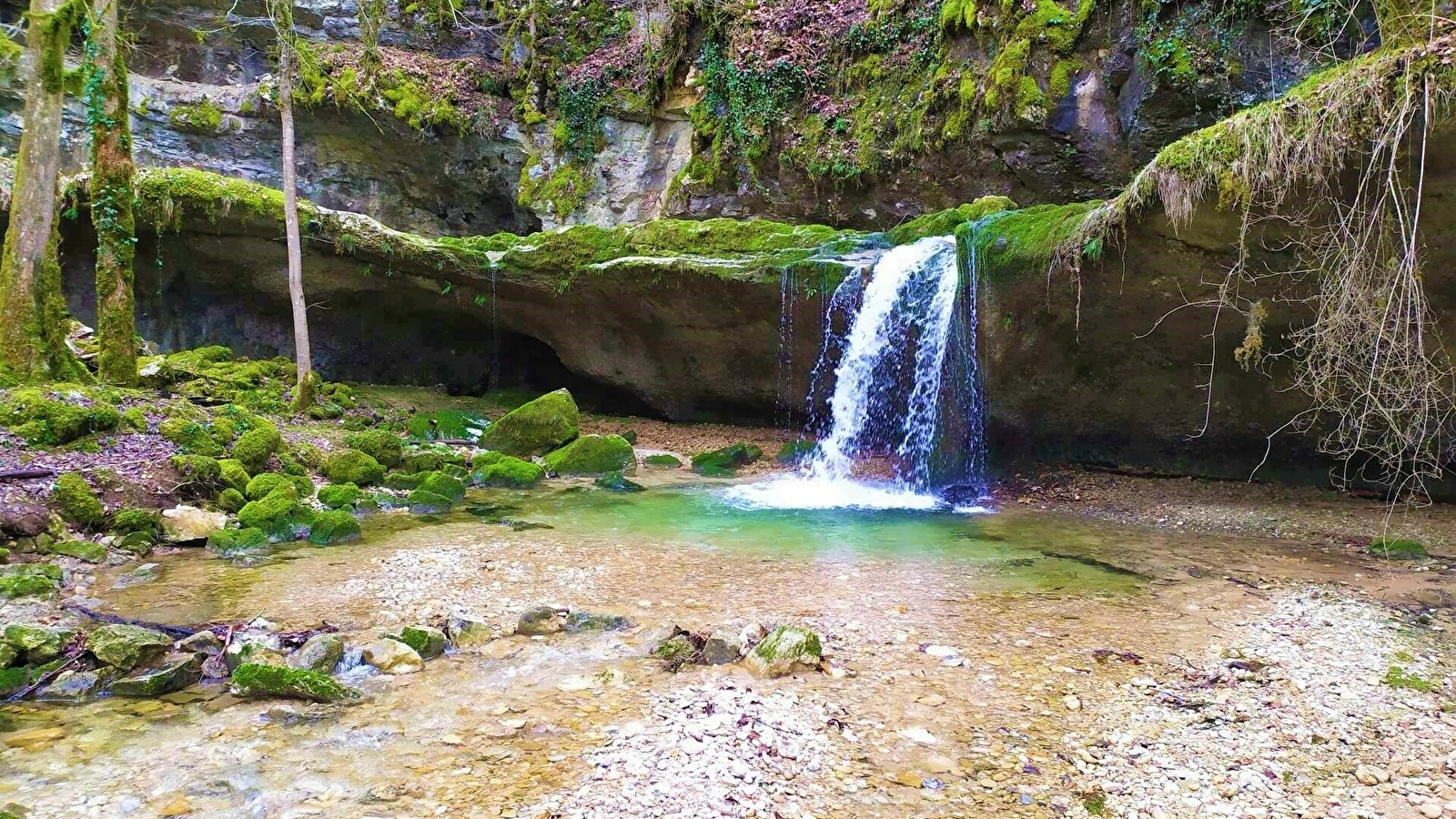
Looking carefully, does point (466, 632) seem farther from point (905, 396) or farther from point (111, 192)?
point (111, 192)

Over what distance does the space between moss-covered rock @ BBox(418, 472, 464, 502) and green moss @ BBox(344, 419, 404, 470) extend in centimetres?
97

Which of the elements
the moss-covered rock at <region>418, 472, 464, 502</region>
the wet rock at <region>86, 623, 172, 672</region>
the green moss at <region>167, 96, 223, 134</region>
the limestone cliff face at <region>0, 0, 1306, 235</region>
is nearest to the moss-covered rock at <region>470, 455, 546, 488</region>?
the moss-covered rock at <region>418, 472, 464, 502</region>

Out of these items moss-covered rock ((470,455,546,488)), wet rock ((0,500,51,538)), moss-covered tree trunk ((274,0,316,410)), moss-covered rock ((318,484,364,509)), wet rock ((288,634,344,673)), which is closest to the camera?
wet rock ((288,634,344,673))

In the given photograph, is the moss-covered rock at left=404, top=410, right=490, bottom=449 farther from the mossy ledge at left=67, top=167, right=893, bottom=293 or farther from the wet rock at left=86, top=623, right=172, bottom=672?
the wet rock at left=86, top=623, right=172, bottom=672

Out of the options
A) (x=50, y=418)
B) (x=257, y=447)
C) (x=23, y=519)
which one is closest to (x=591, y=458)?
(x=257, y=447)

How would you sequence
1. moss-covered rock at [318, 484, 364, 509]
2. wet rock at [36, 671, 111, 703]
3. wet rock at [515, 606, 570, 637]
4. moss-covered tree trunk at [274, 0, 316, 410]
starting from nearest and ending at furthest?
wet rock at [36, 671, 111, 703] < wet rock at [515, 606, 570, 637] < moss-covered rock at [318, 484, 364, 509] < moss-covered tree trunk at [274, 0, 316, 410]

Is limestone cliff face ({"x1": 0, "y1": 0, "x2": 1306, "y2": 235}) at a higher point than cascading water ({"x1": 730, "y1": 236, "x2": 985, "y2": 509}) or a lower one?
higher

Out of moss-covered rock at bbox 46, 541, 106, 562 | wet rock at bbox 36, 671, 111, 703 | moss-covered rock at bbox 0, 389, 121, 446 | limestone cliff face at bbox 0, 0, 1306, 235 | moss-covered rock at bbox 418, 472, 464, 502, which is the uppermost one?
limestone cliff face at bbox 0, 0, 1306, 235

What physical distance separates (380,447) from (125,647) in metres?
5.67

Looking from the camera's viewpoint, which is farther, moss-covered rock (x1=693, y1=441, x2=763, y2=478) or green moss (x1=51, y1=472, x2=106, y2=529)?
moss-covered rock (x1=693, y1=441, x2=763, y2=478)

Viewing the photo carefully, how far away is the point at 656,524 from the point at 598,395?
8.74 meters

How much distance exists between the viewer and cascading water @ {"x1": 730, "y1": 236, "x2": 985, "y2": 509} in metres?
8.71

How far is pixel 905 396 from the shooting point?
9.57 metres

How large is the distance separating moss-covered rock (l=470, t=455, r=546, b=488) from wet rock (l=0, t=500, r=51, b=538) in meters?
4.18
